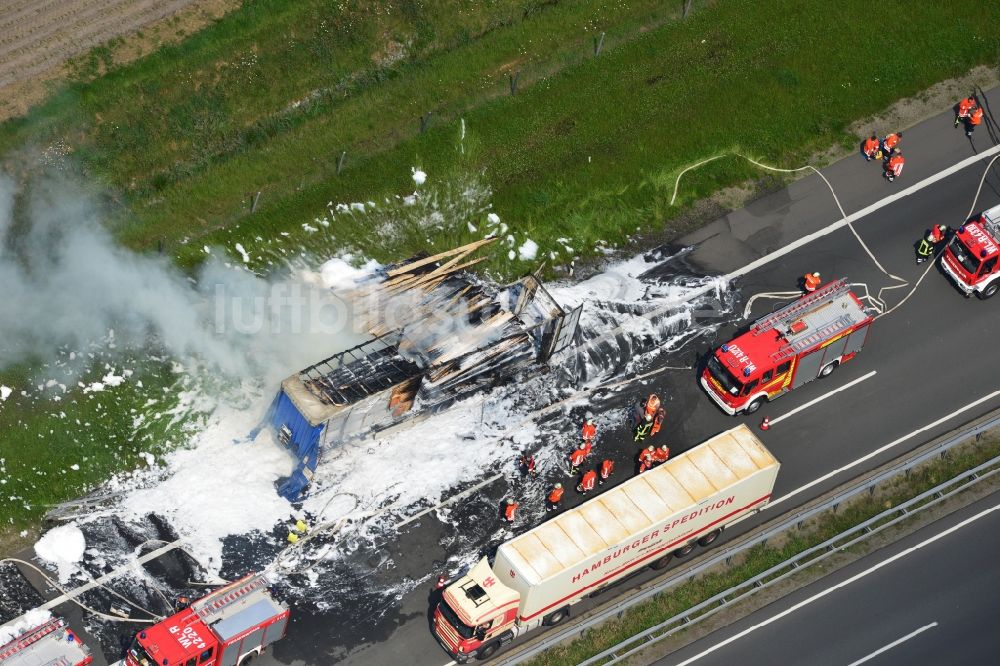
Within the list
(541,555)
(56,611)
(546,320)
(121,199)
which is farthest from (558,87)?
(56,611)

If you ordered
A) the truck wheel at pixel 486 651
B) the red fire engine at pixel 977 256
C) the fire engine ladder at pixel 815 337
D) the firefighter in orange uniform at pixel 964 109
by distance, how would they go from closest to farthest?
1. the truck wheel at pixel 486 651
2. the fire engine ladder at pixel 815 337
3. the red fire engine at pixel 977 256
4. the firefighter in orange uniform at pixel 964 109

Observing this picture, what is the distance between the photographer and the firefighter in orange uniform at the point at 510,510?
44.0 meters

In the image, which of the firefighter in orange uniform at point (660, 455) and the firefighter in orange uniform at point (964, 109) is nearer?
the firefighter in orange uniform at point (660, 455)

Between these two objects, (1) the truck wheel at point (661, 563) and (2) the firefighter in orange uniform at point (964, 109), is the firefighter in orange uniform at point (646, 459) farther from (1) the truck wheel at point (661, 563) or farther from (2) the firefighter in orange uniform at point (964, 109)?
(2) the firefighter in orange uniform at point (964, 109)

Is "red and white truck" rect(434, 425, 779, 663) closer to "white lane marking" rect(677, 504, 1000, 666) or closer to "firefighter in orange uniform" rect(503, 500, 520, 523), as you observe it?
"firefighter in orange uniform" rect(503, 500, 520, 523)

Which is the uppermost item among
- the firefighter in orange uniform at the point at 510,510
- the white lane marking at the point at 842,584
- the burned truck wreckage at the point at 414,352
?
the burned truck wreckage at the point at 414,352

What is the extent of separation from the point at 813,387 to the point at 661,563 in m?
8.56

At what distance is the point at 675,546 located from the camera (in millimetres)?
42812

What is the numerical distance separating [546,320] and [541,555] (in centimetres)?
893

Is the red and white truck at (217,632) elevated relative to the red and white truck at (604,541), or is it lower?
elevated

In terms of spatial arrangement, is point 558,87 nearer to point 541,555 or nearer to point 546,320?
point 546,320

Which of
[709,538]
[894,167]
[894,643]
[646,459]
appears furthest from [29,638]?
[894,167]

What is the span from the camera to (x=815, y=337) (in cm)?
4591

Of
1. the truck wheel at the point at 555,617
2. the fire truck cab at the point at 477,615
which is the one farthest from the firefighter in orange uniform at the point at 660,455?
the fire truck cab at the point at 477,615
